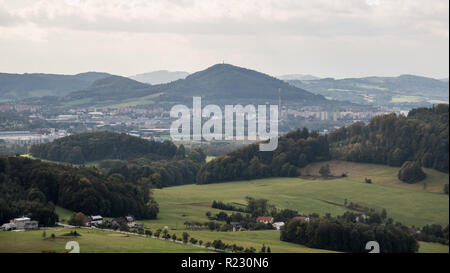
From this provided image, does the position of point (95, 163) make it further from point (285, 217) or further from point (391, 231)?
point (391, 231)

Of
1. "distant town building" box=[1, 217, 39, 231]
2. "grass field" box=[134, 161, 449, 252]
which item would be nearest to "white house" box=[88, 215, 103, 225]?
"grass field" box=[134, 161, 449, 252]

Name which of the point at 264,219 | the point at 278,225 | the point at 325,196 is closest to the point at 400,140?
the point at 325,196

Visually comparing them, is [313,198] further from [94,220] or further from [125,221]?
[94,220]

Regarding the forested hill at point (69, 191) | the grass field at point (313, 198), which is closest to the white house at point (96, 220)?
the grass field at point (313, 198)
